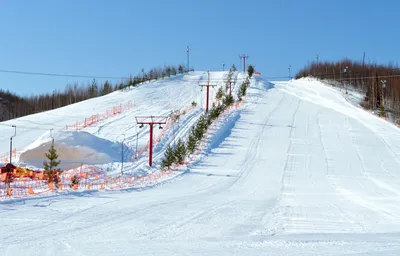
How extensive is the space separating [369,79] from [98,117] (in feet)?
139

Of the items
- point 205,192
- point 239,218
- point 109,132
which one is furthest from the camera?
point 109,132

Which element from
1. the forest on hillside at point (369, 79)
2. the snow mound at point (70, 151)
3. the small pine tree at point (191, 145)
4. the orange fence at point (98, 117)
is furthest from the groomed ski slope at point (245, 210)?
the forest on hillside at point (369, 79)

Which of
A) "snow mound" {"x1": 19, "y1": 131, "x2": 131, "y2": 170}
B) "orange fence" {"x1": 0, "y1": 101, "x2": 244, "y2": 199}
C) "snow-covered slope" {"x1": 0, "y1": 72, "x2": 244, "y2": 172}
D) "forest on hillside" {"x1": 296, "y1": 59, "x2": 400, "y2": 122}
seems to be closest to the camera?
"orange fence" {"x1": 0, "y1": 101, "x2": 244, "y2": 199}

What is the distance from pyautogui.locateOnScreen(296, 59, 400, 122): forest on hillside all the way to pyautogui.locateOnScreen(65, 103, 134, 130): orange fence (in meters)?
26.0

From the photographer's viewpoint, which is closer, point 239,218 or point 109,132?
point 239,218

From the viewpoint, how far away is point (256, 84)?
65.6 m

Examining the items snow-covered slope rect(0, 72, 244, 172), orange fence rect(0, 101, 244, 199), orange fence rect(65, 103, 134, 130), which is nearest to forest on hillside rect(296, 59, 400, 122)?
snow-covered slope rect(0, 72, 244, 172)

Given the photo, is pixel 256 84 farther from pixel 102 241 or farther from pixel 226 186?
pixel 102 241

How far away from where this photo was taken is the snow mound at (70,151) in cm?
2806

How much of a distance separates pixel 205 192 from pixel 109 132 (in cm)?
2052

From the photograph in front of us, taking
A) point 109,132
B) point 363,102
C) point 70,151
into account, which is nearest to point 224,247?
point 70,151

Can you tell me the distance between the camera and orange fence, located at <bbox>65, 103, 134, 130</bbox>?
4067cm

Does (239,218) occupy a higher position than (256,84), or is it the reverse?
(256,84)

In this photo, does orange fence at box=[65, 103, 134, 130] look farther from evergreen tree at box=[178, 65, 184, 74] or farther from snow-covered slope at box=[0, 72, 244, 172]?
evergreen tree at box=[178, 65, 184, 74]
